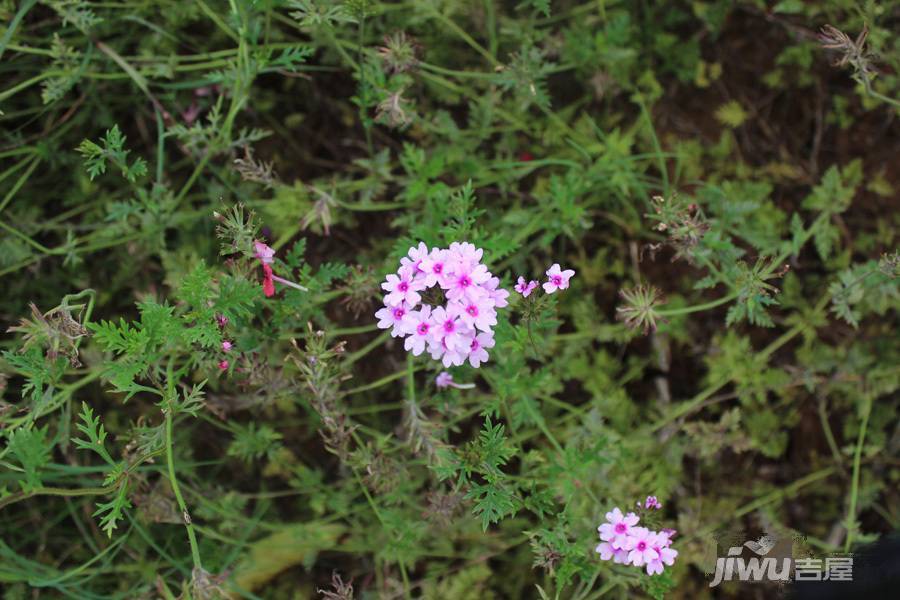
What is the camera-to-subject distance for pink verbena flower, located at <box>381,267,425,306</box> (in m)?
2.39

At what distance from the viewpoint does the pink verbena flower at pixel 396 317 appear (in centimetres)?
239

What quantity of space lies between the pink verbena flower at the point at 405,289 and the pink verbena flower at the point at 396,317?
0.07ft

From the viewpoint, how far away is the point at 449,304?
2.33 metres

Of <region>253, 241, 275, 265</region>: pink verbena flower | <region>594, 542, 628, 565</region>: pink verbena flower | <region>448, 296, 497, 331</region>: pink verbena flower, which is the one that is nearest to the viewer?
<region>448, 296, 497, 331</region>: pink verbena flower

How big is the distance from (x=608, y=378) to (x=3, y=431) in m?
2.54

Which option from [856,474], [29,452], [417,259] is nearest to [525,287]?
[417,259]

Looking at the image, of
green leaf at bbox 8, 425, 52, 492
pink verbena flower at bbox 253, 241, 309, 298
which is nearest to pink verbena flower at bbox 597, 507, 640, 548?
pink verbena flower at bbox 253, 241, 309, 298

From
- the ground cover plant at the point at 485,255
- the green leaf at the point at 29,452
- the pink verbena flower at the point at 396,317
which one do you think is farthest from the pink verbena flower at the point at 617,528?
the green leaf at the point at 29,452

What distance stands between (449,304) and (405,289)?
172 millimetres

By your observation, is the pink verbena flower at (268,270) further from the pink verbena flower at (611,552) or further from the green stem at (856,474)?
the green stem at (856,474)

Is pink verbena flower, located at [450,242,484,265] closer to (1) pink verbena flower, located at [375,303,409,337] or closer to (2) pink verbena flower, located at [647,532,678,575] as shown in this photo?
(1) pink verbena flower, located at [375,303,409,337]

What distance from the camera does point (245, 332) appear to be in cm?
273

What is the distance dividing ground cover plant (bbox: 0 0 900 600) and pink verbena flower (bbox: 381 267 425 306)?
22.5 inches

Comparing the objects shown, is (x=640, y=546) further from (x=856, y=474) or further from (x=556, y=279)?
(x=856, y=474)
